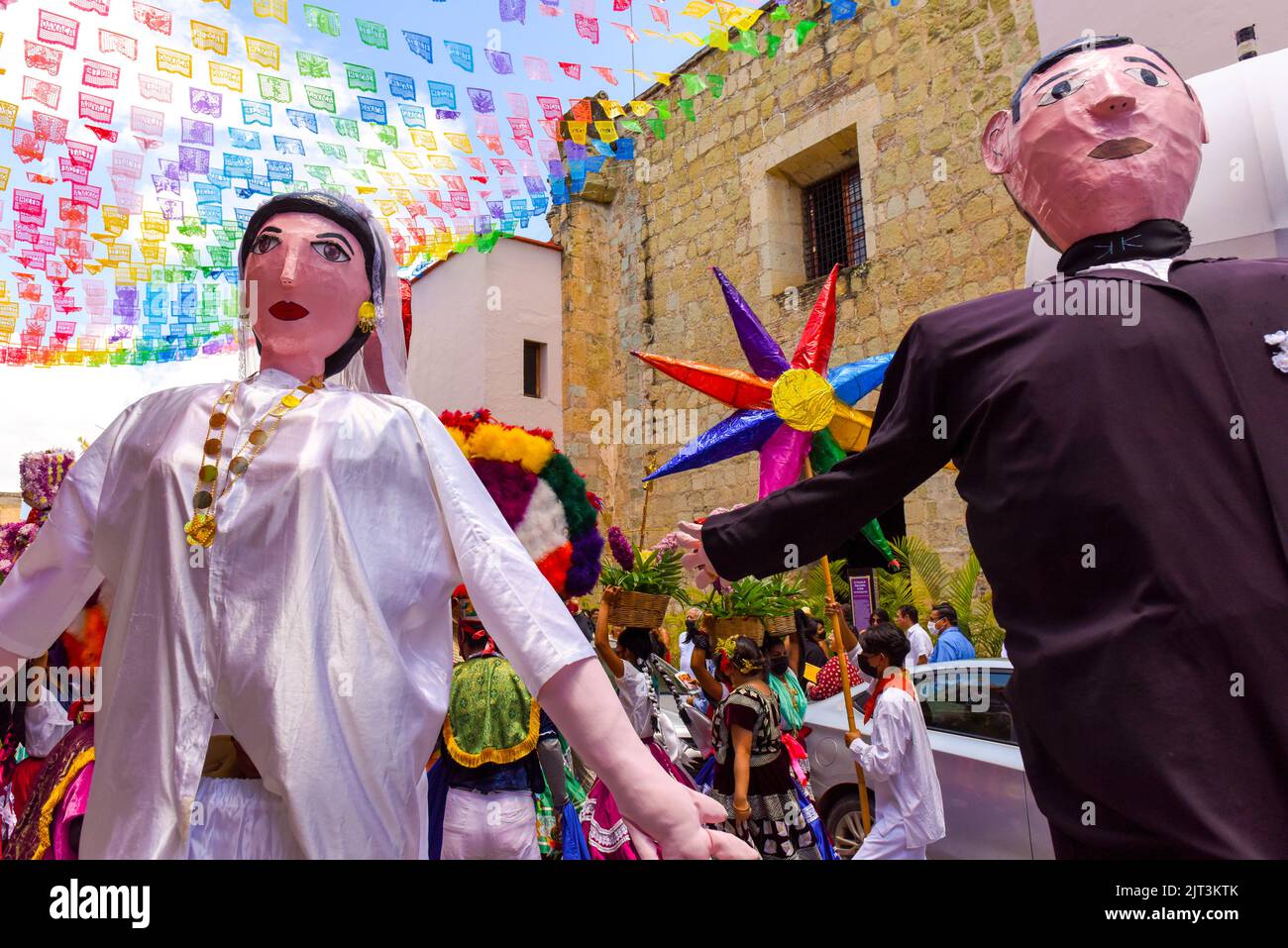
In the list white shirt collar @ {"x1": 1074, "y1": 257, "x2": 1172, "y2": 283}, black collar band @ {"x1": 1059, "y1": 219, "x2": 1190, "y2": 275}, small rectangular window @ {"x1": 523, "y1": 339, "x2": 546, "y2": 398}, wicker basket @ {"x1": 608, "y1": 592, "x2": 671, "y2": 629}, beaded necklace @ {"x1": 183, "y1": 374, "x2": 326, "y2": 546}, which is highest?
small rectangular window @ {"x1": 523, "y1": 339, "x2": 546, "y2": 398}

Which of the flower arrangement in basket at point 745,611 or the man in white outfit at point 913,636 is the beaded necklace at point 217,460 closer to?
the flower arrangement in basket at point 745,611

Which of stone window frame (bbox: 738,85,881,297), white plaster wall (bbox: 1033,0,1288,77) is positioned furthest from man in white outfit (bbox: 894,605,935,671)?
white plaster wall (bbox: 1033,0,1288,77)

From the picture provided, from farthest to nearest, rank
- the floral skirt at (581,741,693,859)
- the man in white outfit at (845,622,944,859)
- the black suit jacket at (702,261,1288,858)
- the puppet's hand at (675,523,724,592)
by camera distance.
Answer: the man in white outfit at (845,622,944,859), the floral skirt at (581,741,693,859), the puppet's hand at (675,523,724,592), the black suit jacket at (702,261,1288,858)

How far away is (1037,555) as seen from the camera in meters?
1.32

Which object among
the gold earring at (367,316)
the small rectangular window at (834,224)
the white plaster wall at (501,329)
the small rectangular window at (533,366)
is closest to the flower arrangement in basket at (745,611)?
the gold earring at (367,316)

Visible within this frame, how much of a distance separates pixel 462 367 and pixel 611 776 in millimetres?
11665

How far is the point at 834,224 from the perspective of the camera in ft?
32.5

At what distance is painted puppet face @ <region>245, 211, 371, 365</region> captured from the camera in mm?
1790

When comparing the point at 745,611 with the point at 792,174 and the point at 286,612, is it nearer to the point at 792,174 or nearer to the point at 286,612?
the point at 286,612

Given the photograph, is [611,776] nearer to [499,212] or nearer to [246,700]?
[246,700]

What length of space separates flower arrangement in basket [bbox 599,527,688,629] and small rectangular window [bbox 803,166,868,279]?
621 centimetres

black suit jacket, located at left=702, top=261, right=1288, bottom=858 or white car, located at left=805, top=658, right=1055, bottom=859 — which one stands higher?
black suit jacket, located at left=702, top=261, right=1288, bottom=858

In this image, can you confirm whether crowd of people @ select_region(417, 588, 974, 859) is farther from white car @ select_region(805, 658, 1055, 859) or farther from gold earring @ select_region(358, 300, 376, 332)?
gold earring @ select_region(358, 300, 376, 332)

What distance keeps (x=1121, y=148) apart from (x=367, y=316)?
5.27 feet
